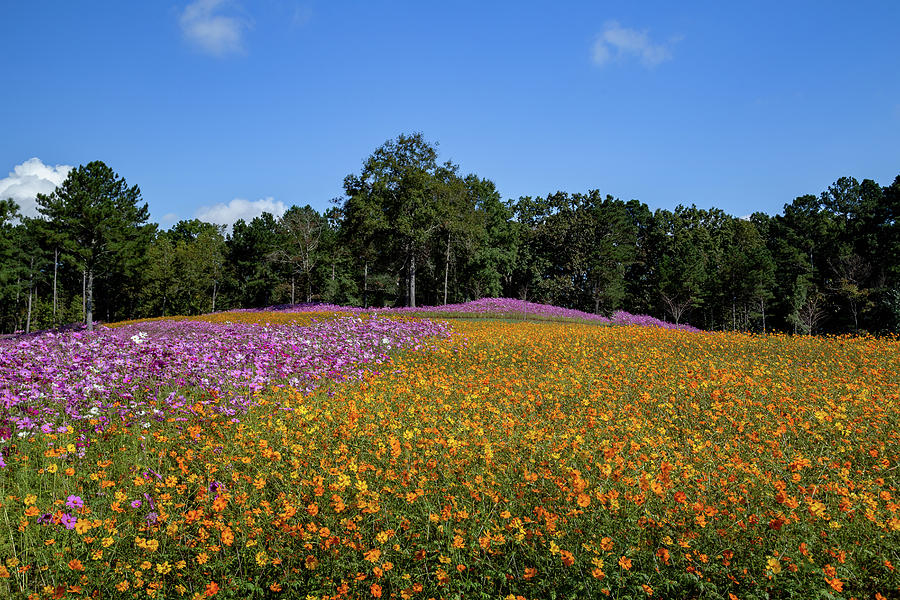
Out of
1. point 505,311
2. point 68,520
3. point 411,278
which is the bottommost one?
point 68,520

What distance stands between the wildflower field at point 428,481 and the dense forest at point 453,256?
985 inches

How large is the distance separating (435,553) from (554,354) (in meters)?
7.21

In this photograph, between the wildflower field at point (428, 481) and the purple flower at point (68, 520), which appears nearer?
the wildflower field at point (428, 481)

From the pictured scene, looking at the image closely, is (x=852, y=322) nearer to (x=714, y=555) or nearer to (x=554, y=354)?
(x=554, y=354)

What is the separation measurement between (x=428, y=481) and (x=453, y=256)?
38.6 meters

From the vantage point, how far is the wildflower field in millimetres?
3172

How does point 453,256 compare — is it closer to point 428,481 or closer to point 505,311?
point 505,311

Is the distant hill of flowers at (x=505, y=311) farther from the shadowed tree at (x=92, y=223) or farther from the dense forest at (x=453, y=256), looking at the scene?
the shadowed tree at (x=92, y=223)

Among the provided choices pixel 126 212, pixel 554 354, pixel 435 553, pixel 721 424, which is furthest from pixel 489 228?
pixel 435 553

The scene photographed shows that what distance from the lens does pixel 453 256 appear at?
42.4 meters

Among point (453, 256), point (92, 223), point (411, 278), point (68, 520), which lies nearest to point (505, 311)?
point (411, 278)

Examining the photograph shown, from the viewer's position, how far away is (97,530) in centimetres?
392

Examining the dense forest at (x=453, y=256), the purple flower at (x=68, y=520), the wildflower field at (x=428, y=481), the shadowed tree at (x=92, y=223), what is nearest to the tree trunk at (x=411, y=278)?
the dense forest at (x=453, y=256)

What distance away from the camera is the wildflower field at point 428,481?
10.4 ft
